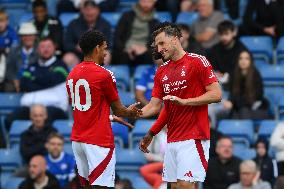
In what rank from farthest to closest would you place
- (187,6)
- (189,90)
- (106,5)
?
1. (106,5)
2. (187,6)
3. (189,90)

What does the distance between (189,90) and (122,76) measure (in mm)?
6044

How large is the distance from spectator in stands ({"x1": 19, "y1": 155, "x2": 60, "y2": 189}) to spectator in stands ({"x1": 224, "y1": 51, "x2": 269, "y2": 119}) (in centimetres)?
273

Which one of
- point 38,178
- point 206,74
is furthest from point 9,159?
point 206,74

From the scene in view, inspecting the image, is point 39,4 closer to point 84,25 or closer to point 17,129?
point 84,25

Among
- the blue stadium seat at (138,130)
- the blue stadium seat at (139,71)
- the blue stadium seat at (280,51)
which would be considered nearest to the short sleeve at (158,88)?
the blue stadium seat at (138,130)

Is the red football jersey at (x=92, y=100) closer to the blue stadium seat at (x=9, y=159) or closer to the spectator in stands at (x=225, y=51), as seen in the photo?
the blue stadium seat at (x=9, y=159)

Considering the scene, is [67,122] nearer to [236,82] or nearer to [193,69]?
[236,82]

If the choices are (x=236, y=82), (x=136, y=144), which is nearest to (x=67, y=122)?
(x=136, y=144)

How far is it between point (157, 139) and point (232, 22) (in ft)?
9.17

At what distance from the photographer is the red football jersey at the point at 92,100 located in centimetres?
1118

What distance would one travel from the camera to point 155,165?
1509cm

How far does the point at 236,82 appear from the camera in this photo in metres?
16.2

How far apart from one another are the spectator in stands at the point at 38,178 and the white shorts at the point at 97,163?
3955 millimetres

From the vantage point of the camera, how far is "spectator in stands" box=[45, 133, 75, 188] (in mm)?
15625
